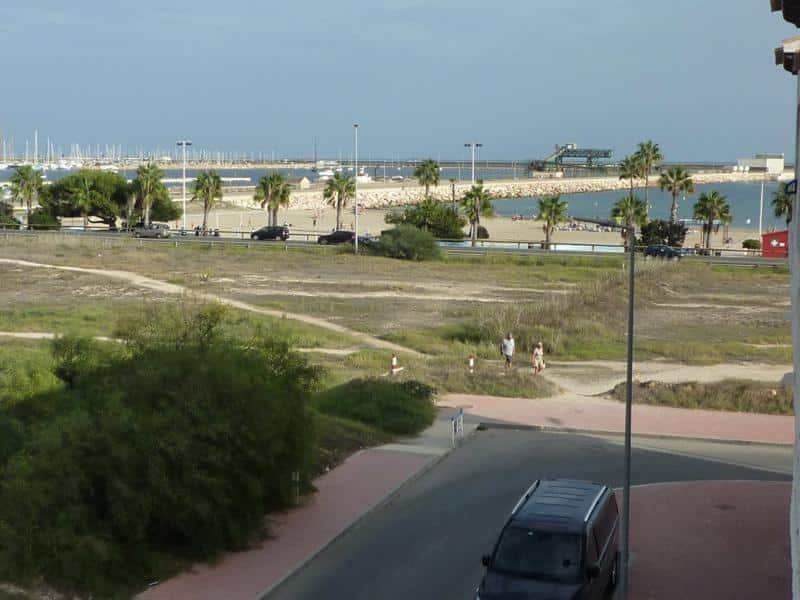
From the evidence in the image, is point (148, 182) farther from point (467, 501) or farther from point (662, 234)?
point (467, 501)

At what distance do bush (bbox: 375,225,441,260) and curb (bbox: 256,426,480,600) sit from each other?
45.5 metres

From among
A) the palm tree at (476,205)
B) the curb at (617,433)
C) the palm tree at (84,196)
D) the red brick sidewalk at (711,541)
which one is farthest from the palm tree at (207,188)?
the red brick sidewalk at (711,541)

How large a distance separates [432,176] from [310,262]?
2011 inches

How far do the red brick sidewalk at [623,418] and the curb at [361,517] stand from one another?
2.79m

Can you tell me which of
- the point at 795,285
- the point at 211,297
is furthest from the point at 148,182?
the point at 795,285

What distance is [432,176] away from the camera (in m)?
118

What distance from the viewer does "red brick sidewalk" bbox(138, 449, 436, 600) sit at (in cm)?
1582

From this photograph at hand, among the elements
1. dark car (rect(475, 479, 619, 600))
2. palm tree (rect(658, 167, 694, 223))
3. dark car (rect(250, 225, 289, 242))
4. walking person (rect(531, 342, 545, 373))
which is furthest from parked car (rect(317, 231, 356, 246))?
dark car (rect(475, 479, 619, 600))

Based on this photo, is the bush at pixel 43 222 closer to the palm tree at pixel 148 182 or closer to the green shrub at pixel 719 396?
the palm tree at pixel 148 182

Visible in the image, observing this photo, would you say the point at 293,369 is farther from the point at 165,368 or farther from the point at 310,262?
the point at 310,262

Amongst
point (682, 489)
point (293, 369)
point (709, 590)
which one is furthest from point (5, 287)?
point (709, 590)

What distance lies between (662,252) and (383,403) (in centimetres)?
4905

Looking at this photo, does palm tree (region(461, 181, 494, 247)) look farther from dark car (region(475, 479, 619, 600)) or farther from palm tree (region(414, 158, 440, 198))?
dark car (region(475, 479, 619, 600))

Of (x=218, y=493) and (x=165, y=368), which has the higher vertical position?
(x=165, y=368)
